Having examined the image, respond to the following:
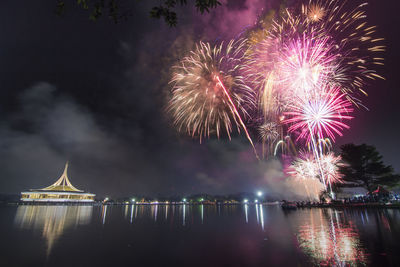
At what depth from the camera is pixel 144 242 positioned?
1511 cm

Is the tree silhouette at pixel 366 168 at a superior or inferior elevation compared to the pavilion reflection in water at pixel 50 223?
superior

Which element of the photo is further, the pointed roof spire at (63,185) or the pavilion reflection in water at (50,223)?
the pointed roof spire at (63,185)

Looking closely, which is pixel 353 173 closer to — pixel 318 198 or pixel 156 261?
pixel 318 198

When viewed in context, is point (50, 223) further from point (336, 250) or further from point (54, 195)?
point (54, 195)

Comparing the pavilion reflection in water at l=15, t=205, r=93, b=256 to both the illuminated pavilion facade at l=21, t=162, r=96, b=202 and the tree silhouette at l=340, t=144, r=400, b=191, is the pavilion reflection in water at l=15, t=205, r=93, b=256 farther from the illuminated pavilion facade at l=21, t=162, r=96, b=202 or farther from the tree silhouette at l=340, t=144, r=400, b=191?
the illuminated pavilion facade at l=21, t=162, r=96, b=202

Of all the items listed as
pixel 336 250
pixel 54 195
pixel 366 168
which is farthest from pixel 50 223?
pixel 54 195

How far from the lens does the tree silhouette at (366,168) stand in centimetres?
4319

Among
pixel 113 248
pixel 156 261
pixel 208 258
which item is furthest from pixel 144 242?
pixel 208 258

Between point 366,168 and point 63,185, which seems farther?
point 63,185

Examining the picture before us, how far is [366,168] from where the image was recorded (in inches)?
1777

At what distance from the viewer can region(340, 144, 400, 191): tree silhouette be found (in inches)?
1700

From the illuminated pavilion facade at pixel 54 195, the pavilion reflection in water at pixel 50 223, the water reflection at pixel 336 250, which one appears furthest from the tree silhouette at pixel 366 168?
the illuminated pavilion facade at pixel 54 195

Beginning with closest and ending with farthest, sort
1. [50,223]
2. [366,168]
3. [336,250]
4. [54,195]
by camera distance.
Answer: [336,250]
[50,223]
[366,168]
[54,195]

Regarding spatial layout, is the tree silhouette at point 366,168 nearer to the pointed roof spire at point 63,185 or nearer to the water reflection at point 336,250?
the water reflection at point 336,250
